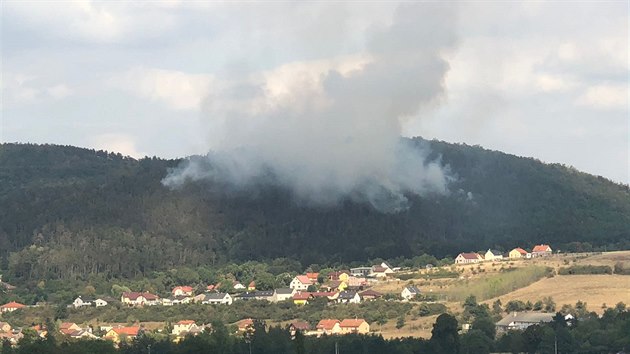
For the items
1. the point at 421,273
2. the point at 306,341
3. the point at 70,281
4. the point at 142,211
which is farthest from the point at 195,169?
the point at 306,341

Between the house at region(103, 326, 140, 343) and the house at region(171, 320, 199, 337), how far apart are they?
3.58 m

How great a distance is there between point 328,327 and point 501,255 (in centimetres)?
4975

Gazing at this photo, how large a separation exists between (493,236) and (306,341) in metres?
84.1

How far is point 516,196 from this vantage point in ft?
637

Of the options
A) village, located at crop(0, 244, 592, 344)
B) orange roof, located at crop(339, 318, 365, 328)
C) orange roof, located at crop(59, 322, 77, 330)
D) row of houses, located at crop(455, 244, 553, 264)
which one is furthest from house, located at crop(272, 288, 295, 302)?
row of houses, located at crop(455, 244, 553, 264)

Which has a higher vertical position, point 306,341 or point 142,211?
point 142,211

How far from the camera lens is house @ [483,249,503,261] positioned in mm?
156000

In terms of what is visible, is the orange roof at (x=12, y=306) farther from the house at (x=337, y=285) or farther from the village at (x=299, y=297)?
the house at (x=337, y=285)

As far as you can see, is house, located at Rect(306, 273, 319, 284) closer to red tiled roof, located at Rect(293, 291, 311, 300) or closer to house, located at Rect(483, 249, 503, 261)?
red tiled roof, located at Rect(293, 291, 311, 300)

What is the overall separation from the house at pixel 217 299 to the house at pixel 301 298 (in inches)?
285

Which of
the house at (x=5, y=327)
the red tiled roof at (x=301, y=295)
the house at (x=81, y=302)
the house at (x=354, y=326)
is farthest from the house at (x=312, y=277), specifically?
the house at (x=5, y=327)

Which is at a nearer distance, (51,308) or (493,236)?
(51,308)

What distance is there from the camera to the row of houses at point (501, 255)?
506 ft

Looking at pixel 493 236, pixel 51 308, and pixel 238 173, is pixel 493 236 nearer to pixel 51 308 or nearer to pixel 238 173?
pixel 238 173
